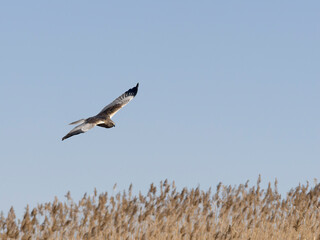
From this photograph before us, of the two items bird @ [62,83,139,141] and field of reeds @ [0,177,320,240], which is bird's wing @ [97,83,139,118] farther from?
field of reeds @ [0,177,320,240]

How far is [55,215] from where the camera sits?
291 inches

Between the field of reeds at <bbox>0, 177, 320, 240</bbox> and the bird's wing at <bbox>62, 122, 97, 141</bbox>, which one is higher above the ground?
the bird's wing at <bbox>62, 122, 97, 141</bbox>

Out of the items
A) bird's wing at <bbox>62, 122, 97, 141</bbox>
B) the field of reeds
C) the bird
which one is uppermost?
the bird

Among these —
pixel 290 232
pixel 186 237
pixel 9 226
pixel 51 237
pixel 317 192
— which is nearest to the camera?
pixel 9 226

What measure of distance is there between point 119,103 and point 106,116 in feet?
3.70

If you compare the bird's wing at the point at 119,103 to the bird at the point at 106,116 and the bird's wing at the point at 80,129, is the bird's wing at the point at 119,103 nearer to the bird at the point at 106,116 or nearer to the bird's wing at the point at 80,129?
the bird at the point at 106,116

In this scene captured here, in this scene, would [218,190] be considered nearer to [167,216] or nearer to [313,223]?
[167,216]

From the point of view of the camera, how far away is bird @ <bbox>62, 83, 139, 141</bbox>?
8.55 metres

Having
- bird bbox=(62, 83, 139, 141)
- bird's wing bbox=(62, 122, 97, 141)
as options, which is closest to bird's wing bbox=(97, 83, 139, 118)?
bird bbox=(62, 83, 139, 141)

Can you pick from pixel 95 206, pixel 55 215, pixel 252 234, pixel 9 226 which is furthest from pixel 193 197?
pixel 9 226

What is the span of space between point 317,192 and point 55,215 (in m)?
4.41

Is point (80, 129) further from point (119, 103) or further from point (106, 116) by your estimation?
point (119, 103)

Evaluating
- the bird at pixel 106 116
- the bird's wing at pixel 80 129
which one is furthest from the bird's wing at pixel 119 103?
the bird's wing at pixel 80 129

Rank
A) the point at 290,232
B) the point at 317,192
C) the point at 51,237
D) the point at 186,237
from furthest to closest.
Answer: the point at 317,192 < the point at 290,232 < the point at 186,237 < the point at 51,237
